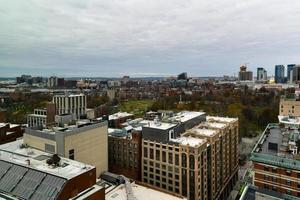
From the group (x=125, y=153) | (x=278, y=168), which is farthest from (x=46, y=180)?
(x=278, y=168)

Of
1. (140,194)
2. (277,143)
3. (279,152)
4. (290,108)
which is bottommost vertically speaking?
(140,194)

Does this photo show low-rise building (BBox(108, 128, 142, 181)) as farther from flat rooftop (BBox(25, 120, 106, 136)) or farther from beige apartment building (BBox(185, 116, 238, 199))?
beige apartment building (BBox(185, 116, 238, 199))

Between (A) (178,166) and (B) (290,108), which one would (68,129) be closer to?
(A) (178,166)

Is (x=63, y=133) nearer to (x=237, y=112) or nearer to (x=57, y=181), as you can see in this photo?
(x=57, y=181)

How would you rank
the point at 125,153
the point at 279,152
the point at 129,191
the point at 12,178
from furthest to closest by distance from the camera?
the point at 125,153
the point at 279,152
the point at 129,191
the point at 12,178

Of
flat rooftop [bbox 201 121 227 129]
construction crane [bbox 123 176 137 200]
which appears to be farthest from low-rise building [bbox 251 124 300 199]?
construction crane [bbox 123 176 137 200]

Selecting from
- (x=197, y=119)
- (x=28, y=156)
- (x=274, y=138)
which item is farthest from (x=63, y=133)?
(x=274, y=138)
